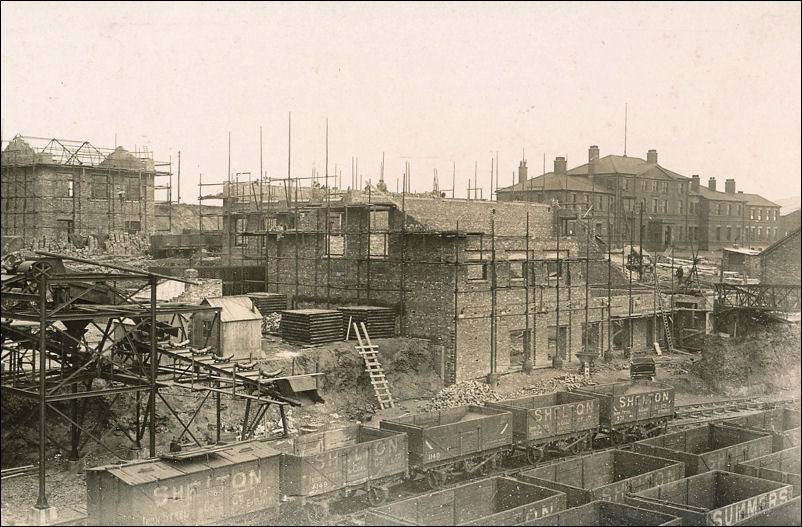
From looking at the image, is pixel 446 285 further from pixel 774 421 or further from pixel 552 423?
pixel 774 421

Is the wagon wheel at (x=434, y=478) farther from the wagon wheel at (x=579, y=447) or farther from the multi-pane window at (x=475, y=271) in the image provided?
the multi-pane window at (x=475, y=271)

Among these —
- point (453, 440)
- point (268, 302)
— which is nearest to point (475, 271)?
point (268, 302)

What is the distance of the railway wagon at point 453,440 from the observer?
746 inches

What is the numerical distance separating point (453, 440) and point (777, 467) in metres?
8.18

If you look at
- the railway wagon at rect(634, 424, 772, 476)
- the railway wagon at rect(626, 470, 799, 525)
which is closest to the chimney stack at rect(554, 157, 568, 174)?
the railway wagon at rect(634, 424, 772, 476)

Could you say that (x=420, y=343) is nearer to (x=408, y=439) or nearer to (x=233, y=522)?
(x=408, y=439)

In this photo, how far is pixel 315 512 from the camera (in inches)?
658

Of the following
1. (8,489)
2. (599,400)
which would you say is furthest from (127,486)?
(599,400)

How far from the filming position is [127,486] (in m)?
14.2

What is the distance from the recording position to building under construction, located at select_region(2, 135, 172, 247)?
143 ft

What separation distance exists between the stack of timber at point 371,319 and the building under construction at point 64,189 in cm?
2000

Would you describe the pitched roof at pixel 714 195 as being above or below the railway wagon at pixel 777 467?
above

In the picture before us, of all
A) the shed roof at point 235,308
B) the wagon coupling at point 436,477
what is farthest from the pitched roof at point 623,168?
the wagon coupling at point 436,477

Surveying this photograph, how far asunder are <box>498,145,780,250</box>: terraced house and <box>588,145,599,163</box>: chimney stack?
0.02 m
